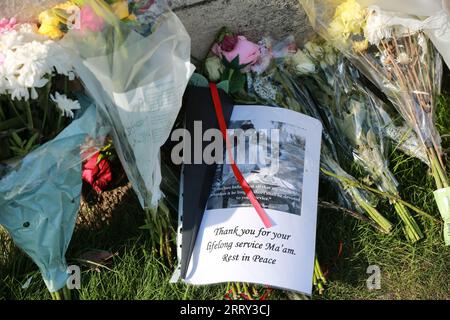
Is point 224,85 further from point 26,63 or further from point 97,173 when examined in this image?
point 26,63

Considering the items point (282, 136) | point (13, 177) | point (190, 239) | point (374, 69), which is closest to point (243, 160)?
point (282, 136)

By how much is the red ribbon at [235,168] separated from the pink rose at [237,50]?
14 cm

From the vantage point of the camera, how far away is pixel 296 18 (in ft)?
7.84

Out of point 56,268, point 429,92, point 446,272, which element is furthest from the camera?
point 429,92

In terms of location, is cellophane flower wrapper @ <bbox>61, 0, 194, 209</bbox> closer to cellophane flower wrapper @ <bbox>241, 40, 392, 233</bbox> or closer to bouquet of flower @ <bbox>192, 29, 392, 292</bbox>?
bouquet of flower @ <bbox>192, 29, 392, 292</bbox>

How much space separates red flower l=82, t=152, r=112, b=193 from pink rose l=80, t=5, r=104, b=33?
457 millimetres

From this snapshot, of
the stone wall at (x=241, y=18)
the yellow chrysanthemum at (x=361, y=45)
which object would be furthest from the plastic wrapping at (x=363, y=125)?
the stone wall at (x=241, y=18)

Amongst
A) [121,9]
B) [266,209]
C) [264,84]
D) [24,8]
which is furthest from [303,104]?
[24,8]

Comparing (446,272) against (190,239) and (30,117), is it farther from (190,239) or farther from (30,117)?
(30,117)

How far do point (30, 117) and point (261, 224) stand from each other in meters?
0.72

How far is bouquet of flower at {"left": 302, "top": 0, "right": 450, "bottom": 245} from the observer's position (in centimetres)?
218

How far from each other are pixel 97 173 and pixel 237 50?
61 cm

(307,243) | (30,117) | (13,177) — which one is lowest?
(307,243)

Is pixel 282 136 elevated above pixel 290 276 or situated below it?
above
